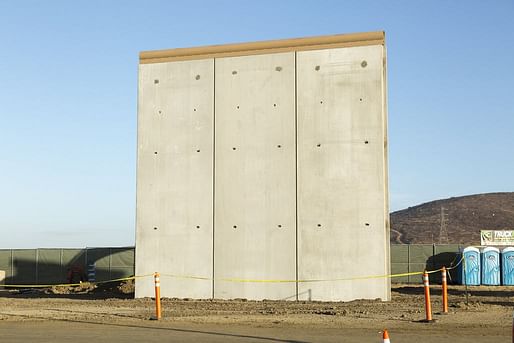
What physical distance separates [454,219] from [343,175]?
116700mm

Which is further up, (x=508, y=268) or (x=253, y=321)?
(x=508, y=268)

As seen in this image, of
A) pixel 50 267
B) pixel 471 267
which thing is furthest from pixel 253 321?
pixel 50 267

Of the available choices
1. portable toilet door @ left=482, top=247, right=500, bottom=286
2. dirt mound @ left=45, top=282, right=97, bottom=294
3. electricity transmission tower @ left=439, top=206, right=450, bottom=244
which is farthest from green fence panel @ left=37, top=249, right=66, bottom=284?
electricity transmission tower @ left=439, top=206, right=450, bottom=244

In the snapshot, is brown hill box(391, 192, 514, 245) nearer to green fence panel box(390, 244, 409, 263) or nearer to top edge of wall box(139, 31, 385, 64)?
green fence panel box(390, 244, 409, 263)

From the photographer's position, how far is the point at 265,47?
2541cm

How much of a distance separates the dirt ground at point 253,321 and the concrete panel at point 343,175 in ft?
3.68

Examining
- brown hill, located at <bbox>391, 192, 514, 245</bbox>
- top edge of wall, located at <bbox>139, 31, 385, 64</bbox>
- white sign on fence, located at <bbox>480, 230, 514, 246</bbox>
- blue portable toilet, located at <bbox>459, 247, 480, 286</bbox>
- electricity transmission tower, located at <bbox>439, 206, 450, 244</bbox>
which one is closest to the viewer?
top edge of wall, located at <bbox>139, 31, 385, 64</bbox>

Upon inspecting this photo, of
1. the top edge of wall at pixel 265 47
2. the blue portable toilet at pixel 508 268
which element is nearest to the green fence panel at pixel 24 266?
the top edge of wall at pixel 265 47

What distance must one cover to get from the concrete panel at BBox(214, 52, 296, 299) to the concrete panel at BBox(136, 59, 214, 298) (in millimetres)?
493

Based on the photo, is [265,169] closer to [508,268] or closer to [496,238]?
[508,268]

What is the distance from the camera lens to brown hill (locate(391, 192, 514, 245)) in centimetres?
12187

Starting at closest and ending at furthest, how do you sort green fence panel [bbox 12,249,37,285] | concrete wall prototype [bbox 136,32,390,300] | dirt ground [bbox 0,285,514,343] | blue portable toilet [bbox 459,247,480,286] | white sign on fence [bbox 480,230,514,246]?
dirt ground [bbox 0,285,514,343]
concrete wall prototype [bbox 136,32,390,300]
blue portable toilet [bbox 459,247,480,286]
green fence panel [bbox 12,249,37,285]
white sign on fence [bbox 480,230,514,246]

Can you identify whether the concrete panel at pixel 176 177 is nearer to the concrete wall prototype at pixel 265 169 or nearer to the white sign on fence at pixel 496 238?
the concrete wall prototype at pixel 265 169

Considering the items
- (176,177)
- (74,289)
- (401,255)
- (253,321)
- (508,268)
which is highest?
(176,177)
